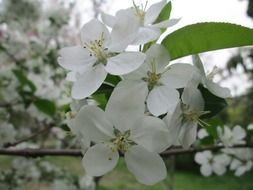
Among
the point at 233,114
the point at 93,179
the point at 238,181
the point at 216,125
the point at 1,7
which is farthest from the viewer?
the point at 233,114

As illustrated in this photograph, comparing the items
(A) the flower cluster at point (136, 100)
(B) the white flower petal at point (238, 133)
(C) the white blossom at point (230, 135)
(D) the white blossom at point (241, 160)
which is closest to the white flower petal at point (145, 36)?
(A) the flower cluster at point (136, 100)

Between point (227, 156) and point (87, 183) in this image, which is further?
point (87, 183)

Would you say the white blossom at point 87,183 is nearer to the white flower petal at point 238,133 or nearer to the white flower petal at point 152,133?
the white flower petal at point 238,133

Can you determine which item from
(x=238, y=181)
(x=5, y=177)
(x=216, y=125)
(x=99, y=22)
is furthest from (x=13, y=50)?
(x=238, y=181)

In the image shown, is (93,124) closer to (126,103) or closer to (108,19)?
(126,103)

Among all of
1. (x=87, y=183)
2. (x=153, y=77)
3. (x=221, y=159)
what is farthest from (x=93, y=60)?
(x=87, y=183)

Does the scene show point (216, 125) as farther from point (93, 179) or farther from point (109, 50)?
point (93, 179)

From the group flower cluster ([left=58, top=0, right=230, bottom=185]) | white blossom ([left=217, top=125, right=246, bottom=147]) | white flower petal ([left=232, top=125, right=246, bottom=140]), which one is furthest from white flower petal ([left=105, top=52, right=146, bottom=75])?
white flower petal ([left=232, top=125, right=246, bottom=140])
